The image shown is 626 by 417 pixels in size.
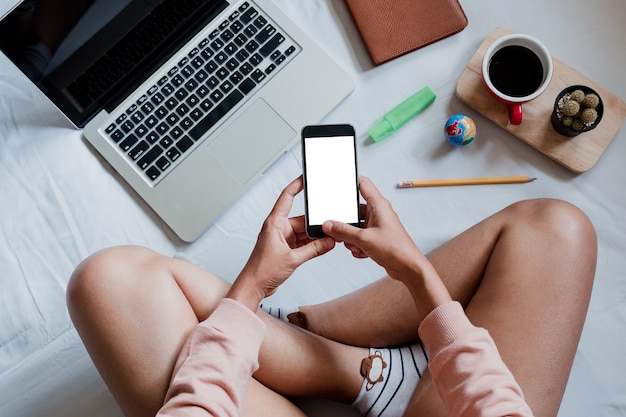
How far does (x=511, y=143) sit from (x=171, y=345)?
1.52 ft

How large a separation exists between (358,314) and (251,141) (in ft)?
0.80

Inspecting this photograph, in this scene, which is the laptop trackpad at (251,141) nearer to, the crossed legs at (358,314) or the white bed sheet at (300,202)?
the white bed sheet at (300,202)

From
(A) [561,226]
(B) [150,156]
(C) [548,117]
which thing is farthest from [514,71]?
(B) [150,156]

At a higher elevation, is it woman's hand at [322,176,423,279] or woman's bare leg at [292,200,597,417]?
woman's hand at [322,176,423,279]

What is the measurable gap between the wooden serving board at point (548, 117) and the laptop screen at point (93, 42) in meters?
0.32

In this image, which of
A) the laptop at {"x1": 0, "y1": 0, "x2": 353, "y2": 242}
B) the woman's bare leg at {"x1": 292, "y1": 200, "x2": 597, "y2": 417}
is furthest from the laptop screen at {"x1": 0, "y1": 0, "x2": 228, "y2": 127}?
the woman's bare leg at {"x1": 292, "y1": 200, "x2": 597, "y2": 417}

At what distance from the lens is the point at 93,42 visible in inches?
25.4

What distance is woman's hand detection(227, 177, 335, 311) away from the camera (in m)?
0.55

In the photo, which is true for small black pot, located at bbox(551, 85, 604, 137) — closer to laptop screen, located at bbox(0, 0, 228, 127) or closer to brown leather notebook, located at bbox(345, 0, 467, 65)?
brown leather notebook, located at bbox(345, 0, 467, 65)

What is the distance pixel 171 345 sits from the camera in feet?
1.83

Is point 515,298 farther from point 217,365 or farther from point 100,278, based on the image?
point 100,278

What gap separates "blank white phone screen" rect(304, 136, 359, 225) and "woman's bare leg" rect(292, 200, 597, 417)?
13 centimetres

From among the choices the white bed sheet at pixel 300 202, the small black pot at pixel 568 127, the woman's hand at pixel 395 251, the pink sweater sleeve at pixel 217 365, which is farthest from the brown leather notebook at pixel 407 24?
the pink sweater sleeve at pixel 217 365

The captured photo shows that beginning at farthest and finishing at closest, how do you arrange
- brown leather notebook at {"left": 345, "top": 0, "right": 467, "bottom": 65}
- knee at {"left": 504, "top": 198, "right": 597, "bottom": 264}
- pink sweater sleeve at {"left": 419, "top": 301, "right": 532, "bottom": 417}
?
brown leather notebook at {"left": 345, "top": 0, "right": 467, "bottom": 65}
knee at {"left": 504, "top": 198, "right": 597, "bottom": 264}
pink sweater sleeve at {"left": 419, "top": 301, "right": 532, "bottom": 417}
